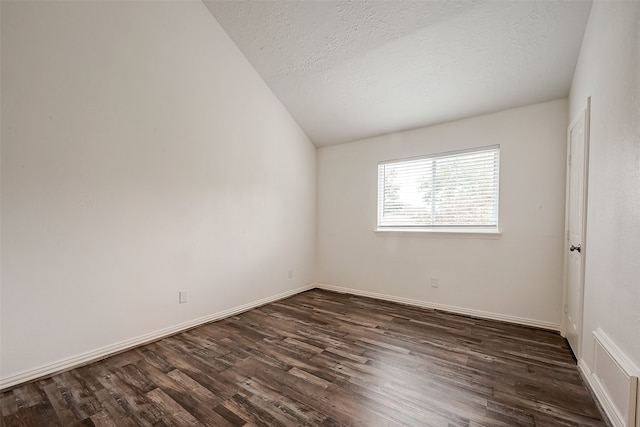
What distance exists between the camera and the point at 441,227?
11.6 feet

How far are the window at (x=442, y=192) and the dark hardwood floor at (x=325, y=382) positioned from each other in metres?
1.25

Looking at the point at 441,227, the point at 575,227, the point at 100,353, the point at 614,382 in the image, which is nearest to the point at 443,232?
the point at 441,227

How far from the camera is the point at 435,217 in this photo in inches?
140

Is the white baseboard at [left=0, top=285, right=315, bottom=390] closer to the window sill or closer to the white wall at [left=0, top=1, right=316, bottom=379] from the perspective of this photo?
the white wall at [left=0, top=1, right=316, bottom=379]

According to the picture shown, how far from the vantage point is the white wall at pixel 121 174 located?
1.93m

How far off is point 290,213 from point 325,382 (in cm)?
262

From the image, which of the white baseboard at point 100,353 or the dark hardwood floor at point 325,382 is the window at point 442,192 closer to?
the dark hardwood floor at point 325,382

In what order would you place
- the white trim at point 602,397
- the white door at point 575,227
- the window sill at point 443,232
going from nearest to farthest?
1. the white trim at point 602,397
2. the white door at point 575,227
3. the window sill at point 443,232

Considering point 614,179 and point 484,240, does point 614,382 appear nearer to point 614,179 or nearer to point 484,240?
point 614,179

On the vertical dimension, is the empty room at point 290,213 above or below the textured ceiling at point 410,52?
below

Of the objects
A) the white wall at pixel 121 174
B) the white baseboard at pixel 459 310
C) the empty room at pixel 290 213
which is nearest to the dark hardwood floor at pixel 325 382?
the empty room at pixel 290 213

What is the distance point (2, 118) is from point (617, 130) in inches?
151

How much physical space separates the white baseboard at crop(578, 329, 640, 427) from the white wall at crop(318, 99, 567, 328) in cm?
122

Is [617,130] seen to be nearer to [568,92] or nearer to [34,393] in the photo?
[568,92]
